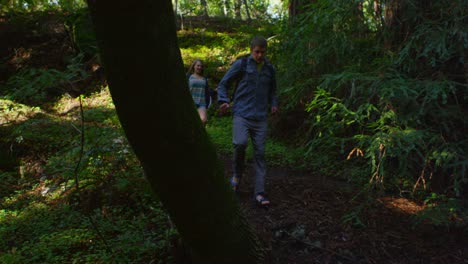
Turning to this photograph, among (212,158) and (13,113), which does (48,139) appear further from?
(212,158)

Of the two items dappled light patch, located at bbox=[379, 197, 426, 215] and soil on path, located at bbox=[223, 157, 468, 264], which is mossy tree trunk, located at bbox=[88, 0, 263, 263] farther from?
dappled light patch, located at bbox=[379, 197, 426, 215]

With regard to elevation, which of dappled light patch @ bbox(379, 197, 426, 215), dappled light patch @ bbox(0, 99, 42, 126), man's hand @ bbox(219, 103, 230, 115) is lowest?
dappled light patch @ bbox(379, 197, 426, 215)

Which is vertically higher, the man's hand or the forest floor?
the man's hand


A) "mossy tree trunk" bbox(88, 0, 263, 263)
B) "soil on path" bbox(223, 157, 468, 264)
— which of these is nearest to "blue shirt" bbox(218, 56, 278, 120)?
"soil on path" bbox(223, 157, 468, 264)

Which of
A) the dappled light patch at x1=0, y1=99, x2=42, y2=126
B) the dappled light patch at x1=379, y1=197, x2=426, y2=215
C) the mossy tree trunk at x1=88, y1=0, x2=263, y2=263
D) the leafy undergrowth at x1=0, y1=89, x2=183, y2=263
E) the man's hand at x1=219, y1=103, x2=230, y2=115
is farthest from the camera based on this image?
the dappled light patch at x1=0, y1=99, x2=42, y2=126

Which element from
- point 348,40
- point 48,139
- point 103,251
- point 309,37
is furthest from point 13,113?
point 348,40

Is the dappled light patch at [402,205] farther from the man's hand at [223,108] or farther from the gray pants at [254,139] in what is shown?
the man's hand at [223,108]

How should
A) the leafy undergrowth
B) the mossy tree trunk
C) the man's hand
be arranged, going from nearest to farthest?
1. the mossy tree trunk
2. the leafy undergrowth
3. the man's hand

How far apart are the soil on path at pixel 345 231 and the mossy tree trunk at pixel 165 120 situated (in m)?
1.14

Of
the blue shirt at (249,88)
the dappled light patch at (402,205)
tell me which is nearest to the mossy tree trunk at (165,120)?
the blue shirt at (249,88)

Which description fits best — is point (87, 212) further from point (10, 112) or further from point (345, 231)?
point (10, 112)

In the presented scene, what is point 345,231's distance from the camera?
4.10 metres

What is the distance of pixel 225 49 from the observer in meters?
12.9

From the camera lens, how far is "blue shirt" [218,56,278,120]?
460cm
